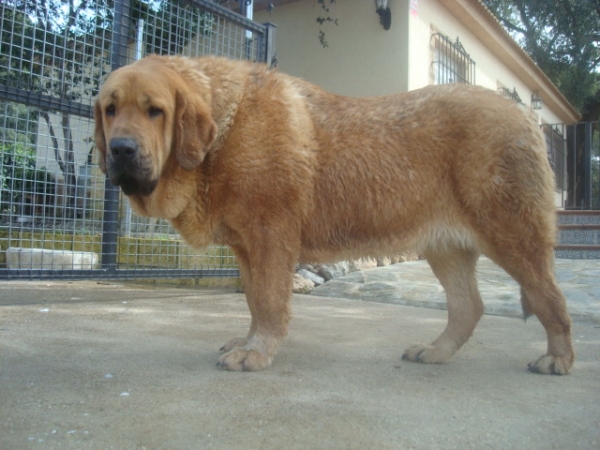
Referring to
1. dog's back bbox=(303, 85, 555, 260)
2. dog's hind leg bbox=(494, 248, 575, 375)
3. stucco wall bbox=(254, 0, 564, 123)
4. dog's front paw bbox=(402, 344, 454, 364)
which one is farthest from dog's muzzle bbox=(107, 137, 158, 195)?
stucco wall bbox=(254, 0, 564, 123)

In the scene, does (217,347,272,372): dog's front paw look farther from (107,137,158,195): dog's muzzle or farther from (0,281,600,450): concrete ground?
(107,137,158,195): dog's muzzle

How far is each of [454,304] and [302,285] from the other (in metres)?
3.03

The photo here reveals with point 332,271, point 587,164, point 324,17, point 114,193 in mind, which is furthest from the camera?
point 587,164

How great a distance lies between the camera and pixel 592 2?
1688cm

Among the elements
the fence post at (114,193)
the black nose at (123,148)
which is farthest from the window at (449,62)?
the black nose at (123,148)

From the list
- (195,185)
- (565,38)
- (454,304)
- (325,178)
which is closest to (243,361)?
(195,185)

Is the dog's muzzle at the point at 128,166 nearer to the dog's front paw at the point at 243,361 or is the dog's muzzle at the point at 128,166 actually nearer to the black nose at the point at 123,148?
the black nose at the point at 123,148

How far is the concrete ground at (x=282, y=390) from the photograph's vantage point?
1.87 meters

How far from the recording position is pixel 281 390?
94.3 inches

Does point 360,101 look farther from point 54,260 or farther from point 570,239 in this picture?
point 570,239

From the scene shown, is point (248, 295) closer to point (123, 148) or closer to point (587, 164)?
point (123, 148)

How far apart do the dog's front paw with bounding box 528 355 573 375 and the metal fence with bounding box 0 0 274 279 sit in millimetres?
3717

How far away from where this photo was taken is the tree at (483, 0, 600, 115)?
17.4 m

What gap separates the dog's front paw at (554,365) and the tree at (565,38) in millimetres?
17475
